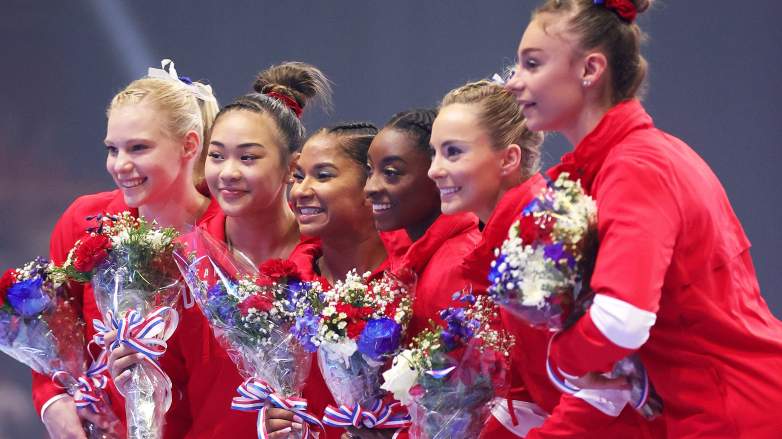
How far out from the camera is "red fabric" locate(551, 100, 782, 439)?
1883 mm

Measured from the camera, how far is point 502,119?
102 inches

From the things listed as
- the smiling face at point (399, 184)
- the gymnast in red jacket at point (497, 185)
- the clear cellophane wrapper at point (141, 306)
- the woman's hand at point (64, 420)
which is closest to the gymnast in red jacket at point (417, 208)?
the smiling face at point (399, 184)

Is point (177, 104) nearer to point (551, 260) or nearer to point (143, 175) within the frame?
point (143, 175)

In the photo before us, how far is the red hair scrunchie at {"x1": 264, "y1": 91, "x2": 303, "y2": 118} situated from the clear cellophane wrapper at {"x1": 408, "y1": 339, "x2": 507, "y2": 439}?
44.6 inches

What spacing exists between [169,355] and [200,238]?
0.41 m

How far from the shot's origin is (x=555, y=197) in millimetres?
2010

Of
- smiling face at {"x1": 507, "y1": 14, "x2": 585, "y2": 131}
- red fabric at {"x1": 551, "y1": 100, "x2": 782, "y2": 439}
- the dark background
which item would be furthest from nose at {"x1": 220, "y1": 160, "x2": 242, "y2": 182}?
red fabric at {"x1": 551, "y1": 100, "x2": 782, "y2": 439}

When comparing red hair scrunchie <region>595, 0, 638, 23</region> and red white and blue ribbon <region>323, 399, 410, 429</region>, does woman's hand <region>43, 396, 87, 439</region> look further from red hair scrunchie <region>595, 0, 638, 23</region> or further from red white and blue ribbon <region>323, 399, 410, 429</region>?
red hair scrunchie <region>595, 0, 638, 23</region>

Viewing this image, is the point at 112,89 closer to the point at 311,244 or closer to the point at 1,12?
the point at 1,12

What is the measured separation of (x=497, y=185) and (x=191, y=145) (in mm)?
1022

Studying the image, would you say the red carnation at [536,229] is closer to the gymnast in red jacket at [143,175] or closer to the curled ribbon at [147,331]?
the curled ribbon at [147,331]

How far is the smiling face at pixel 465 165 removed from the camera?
254cm

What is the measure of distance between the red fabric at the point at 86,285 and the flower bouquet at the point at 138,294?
24 cm

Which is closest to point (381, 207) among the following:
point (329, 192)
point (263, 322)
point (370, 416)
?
point (329, 192)
